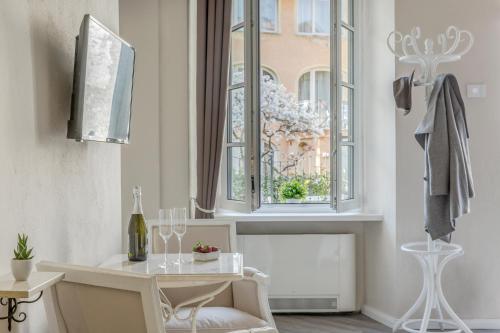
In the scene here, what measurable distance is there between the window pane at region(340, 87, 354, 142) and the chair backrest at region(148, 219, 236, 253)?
4.92 feet

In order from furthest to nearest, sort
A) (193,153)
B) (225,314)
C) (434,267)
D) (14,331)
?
(193,153), (434,267), (225,314), (14,331)

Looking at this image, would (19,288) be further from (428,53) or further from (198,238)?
(428,53)

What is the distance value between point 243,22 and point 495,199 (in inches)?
83.7

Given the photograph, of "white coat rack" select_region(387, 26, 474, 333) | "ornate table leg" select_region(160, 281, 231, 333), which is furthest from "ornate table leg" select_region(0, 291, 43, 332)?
"white coat rack" select_region(387, 26, 474, 333)

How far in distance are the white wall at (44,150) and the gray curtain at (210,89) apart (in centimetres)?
138

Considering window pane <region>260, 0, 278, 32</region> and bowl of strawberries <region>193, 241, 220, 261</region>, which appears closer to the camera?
bowl of strawberries <region>193, 241, 220, 261</region>

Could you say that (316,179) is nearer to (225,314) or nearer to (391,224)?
(391,224)

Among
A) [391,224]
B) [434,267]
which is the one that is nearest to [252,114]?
[391,224]

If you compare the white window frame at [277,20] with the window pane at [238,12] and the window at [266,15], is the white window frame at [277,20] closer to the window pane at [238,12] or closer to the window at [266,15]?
the window at [266,15]

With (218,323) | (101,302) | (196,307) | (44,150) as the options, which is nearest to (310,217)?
(218,323)

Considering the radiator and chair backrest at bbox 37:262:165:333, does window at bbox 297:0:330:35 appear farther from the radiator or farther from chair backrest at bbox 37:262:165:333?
chair backrest at bbox 37:262:165:333

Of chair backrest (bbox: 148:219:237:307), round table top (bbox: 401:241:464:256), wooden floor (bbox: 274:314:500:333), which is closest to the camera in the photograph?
chair backrest (bbox: 148:219:237:307)

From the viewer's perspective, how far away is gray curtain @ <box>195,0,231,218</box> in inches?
160

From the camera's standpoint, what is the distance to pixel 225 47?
4066 mm
